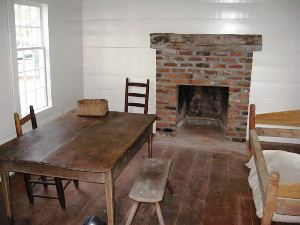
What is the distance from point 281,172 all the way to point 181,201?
1096 mm

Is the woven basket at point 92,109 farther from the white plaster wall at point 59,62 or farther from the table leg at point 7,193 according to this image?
the table leg at point 7,193

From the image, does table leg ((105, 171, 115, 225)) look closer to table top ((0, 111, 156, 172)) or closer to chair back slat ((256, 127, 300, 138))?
table top ((0, 111, 156, 172))

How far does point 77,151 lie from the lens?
9.42 feet

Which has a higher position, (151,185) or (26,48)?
(26,48)

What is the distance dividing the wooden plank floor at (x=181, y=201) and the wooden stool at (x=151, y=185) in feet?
1.05

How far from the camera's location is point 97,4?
575 centimetres

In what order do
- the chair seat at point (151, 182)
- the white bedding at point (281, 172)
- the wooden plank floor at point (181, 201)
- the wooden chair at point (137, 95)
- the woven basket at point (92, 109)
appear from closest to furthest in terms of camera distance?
the chair seat at point (151, 182), the white bedding at point (281, 172), the wooden plank floor at point (181, 201), the woven basket at point (92, 109), the wooden chair at point (137, 95)

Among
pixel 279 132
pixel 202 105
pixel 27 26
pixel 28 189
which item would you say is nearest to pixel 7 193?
pixel 28 189

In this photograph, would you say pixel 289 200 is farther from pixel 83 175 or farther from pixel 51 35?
pixel 51 35

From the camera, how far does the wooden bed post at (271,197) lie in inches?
Result: 94.9

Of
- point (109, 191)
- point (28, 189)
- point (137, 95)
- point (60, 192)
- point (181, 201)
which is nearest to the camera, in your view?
point (109, 191)

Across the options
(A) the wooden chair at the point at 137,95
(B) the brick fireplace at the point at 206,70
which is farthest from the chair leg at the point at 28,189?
(B) the brick fireplace at the point at 206,70

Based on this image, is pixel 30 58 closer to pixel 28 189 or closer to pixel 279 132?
pixel 28 189

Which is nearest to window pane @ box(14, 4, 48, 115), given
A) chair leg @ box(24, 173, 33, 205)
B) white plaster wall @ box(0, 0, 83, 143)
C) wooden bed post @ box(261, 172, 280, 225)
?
white plaster wall @ box(0, 0, 83, 143)
